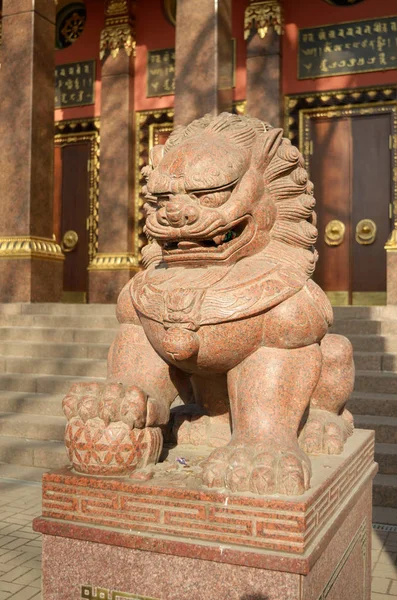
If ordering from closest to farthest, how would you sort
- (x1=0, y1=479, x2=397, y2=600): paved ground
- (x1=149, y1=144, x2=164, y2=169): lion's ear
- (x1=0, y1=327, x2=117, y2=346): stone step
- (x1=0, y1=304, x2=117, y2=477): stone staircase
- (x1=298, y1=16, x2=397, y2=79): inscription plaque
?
(x1=149, y1=144, x2=164, y2=169): lion's ear < (x1=0, y1=479, x2=397, y2=600): paved ground < (x1=0, y1=304, x2=117, y2=477): stone staircase < (x1=0, y1=327, x2=117, y2=346): stone step < (x1=298, y1=16, x2=397, y2=79): inscription plaque

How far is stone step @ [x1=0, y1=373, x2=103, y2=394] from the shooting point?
5.75 meters

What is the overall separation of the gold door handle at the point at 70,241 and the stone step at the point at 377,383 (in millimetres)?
7289

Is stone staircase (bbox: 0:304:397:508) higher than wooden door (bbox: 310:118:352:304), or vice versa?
wooden door (bbox: 310:118:352:304)

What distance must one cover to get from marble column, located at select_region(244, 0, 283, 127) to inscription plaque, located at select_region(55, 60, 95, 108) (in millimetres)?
3088

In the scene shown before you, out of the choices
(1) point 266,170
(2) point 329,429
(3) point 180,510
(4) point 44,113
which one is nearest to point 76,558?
(3) point 180,510

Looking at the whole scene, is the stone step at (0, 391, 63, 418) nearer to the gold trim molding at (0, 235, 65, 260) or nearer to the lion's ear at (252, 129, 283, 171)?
the gold trim molding at (0, 235, 65, 260)

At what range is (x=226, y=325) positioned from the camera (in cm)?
202

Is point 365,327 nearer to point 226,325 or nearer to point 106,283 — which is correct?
point 226,325

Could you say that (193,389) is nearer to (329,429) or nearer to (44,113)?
(329,429)

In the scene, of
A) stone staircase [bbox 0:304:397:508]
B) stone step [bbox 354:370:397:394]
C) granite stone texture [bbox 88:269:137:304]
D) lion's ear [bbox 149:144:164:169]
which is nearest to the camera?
lion's ear [bbox 149:144:164:169]

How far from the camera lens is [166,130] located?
10586 millimetres

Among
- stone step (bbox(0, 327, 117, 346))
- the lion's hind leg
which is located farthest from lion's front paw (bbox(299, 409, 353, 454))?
stone step (bbox(0, 327, 117, 346))

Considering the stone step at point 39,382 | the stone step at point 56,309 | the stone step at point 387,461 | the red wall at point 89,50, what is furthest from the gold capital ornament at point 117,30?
the stone step at point 387,461

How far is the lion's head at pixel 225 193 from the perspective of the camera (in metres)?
2.07
